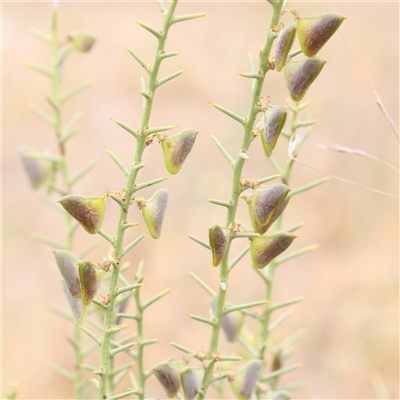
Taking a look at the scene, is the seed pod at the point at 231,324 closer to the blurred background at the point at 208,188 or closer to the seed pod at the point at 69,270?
the seed pod at the point at 69,270

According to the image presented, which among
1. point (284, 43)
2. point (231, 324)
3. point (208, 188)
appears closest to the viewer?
point (284, 43)

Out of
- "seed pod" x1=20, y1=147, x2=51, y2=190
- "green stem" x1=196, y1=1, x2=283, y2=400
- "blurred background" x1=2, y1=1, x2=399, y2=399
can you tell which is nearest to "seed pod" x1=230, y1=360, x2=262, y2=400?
"green stem" x1=196, y1=1, x2=283, y2=400

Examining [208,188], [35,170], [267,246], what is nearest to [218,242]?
[267,246]

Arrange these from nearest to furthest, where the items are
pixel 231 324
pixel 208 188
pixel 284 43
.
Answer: pixel 284 43 < pixel 231 324 < pixel 208 188

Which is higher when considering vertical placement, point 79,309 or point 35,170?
point 35,170

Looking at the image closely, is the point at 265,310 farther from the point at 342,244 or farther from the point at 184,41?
the point at 184,41

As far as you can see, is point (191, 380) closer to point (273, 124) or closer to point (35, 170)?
point (273, 124)

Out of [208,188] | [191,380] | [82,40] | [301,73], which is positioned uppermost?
[208,188]

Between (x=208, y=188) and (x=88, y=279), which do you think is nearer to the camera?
(x=88, y=279)
